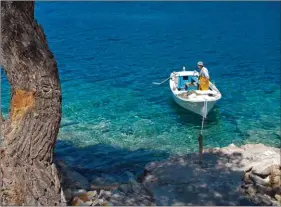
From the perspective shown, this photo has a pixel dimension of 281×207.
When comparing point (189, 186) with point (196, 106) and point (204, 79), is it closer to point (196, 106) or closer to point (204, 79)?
point (196, 106)

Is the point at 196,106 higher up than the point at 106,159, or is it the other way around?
the point at 196,106

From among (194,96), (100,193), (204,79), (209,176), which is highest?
(204,79)

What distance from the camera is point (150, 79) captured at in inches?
957

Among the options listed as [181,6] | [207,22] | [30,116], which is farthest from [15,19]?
[181,6]

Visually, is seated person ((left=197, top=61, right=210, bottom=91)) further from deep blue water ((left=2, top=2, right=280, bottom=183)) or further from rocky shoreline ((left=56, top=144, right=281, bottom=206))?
rocky shoreline ((left=56, top=144, right=281, bottom=206))

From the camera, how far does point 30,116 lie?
634 cm

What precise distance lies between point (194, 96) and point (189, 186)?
7.40 m

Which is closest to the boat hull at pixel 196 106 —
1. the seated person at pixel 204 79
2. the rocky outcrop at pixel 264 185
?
the seated person at pixel 204 79

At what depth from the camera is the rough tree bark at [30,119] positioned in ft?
19.8

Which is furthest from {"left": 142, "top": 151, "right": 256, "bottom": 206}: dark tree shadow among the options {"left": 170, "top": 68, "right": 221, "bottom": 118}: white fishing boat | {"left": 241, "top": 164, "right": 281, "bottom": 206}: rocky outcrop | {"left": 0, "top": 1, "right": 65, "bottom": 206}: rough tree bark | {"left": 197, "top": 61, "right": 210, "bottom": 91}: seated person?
{"left": 197, "top": 61, "right": 210, "bottom": 91}: seated person

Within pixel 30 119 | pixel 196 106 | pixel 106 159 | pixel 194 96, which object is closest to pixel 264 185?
pixel 106 159

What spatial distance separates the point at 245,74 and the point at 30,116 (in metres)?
21.3

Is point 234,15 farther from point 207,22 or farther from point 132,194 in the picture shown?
point 132,194

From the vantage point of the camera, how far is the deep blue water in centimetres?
1524
